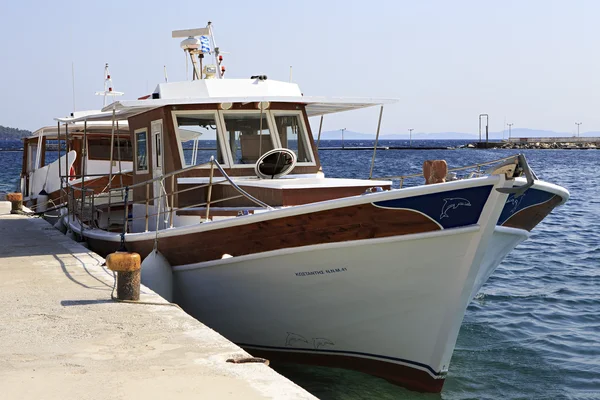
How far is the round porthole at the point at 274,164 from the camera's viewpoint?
30.5 feet

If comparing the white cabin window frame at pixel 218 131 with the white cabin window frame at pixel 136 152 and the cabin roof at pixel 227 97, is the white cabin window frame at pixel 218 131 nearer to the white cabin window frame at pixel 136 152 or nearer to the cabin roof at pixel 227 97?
the cabin roof at pixel 227 97

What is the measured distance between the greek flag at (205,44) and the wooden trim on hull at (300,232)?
3.83m

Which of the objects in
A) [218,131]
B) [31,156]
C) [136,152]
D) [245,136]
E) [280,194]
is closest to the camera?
[280,194]

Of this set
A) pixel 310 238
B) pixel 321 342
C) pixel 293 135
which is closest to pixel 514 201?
pixel 310 238

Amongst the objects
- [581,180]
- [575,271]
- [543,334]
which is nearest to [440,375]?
[543,334]

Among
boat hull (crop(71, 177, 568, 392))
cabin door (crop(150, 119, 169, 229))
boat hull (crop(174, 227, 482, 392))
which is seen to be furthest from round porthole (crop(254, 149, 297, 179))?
boat hull (crop(174, 227, 482, 392))

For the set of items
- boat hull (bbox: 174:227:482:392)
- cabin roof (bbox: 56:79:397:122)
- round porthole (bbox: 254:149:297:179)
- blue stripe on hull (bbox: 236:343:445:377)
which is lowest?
blue stripe on hull (bbox: 236:343:445:377)

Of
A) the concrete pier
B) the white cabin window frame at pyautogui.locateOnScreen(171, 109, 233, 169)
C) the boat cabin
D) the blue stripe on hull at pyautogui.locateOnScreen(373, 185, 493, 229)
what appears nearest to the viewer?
the concrete pier

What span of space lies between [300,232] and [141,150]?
3.80m

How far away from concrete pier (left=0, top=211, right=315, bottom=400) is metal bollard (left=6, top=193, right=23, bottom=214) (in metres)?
8.35

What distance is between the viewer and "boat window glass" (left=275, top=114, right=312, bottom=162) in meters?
Answer: 9.74

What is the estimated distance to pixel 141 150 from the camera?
10.3m

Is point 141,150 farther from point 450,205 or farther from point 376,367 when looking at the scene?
point 450,205

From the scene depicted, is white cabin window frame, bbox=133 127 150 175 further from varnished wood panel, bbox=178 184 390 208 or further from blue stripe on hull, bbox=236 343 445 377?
blue stripe on hull, bbox=236 343 445 377
